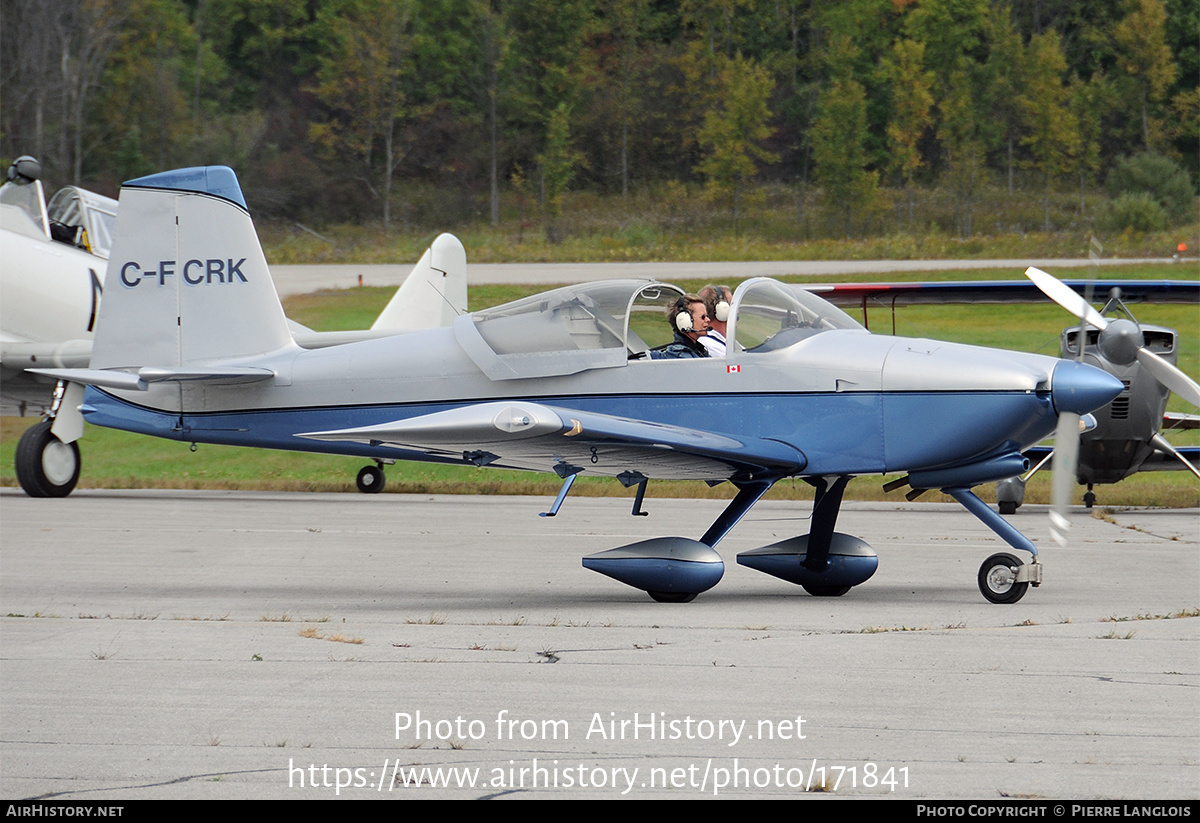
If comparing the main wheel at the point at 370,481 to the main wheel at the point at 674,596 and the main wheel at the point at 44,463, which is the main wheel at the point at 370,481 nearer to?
the main wheel at the point at 44,463

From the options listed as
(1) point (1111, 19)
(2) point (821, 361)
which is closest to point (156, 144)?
(1) point (1111, 19)

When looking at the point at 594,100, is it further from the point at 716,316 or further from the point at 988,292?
the point at 716,316

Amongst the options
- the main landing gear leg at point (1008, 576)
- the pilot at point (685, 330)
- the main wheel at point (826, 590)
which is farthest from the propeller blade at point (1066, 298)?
the main wheel at point (826, 590)

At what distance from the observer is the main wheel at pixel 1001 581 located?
25.5 ft

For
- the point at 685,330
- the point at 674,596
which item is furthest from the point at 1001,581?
the point at 685,330

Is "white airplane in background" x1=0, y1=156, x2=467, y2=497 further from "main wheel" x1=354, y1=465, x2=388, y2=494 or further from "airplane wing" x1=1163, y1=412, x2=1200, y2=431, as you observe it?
"airplane wing" x1=1163, y1=412, x2=1200, y2=431

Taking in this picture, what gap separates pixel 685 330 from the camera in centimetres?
870

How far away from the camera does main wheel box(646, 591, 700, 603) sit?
26.1 ft

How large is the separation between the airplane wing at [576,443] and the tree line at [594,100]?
41.6 meters

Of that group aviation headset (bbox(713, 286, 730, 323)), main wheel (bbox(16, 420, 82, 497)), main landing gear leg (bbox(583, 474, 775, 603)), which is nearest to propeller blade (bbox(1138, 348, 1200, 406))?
aviation headset (bbox(713, 286, 730, 323))

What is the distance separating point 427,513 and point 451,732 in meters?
9.85

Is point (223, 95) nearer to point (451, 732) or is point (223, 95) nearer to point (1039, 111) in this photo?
point (1039, 111)

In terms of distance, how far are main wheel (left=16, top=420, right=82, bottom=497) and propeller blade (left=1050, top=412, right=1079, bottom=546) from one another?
39.4 feet
